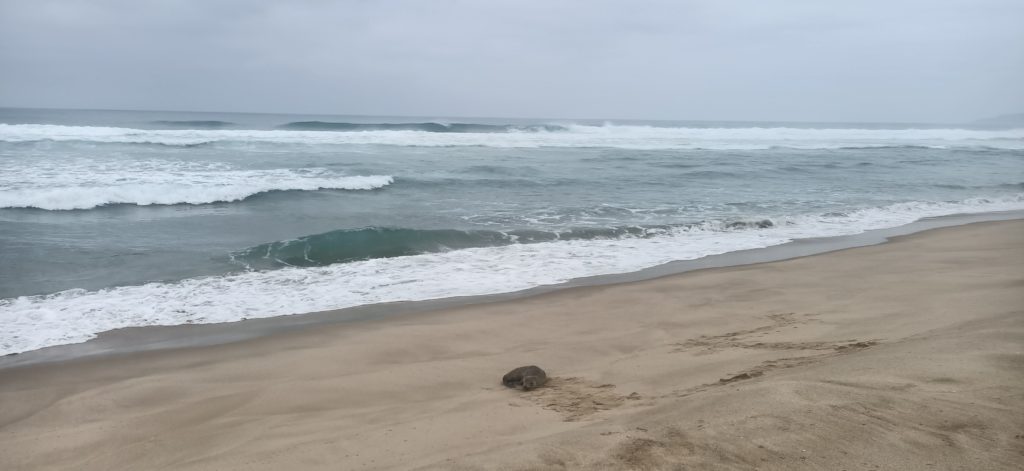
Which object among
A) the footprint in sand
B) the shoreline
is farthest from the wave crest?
the footprint in sand

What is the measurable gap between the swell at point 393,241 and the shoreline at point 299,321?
91.0 inches

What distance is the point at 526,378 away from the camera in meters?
4.55

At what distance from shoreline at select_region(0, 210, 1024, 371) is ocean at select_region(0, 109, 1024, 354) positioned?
0.74 ft

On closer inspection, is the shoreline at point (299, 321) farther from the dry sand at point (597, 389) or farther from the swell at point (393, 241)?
the swell at point (393, 241)

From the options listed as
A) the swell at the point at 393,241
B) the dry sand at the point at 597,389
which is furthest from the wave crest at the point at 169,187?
the dry sand at the point at 597,389

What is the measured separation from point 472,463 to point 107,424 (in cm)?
304

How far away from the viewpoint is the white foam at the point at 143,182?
14.7 metres

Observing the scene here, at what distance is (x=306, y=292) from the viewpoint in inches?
311

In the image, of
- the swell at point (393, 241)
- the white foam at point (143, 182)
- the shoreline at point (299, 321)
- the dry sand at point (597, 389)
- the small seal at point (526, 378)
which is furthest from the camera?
the white foam at point (143, 182)

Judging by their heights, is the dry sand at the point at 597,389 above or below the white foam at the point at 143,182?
below

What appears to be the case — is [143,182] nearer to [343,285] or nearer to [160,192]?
[160,192]

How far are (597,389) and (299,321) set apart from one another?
3.83 meters

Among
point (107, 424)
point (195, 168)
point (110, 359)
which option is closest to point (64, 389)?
point (110, 359)

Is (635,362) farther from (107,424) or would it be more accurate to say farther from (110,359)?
(110,359)
